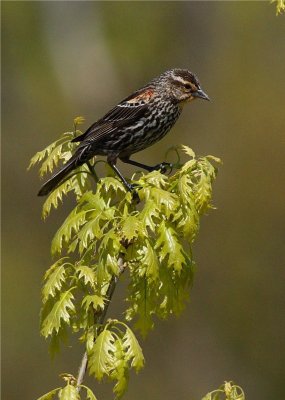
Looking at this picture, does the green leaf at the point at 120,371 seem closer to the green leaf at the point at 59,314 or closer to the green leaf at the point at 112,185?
the green leaf at the point at 59,314

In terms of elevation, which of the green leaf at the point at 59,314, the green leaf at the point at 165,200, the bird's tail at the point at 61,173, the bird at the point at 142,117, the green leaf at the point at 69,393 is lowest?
the green leaf at the point at 69,393

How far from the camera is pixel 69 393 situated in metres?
3.39

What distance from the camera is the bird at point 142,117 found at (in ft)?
17.7

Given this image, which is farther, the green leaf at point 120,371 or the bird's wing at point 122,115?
the bird's wing at point 122,115

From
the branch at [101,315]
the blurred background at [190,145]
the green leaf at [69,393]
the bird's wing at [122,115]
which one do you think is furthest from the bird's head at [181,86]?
the blurred background at [190,145]

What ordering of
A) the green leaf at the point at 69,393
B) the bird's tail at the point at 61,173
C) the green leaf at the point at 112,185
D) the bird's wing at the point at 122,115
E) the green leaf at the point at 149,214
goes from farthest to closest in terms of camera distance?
the bird's wing at the point at 122,115
the bird's tail at the point at 61,173
the green leaf at the point at 112,185
the green leaf at the point at 149,214
the green leaf at the point at 69,393

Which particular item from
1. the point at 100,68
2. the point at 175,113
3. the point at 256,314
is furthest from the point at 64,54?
the point at 175,113

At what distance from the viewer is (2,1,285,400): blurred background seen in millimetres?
12648

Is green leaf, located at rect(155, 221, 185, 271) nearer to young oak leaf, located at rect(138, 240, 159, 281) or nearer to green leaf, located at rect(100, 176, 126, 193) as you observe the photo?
young oak leaf, located at rect(138, 240, 159, 281)

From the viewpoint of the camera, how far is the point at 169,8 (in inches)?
753

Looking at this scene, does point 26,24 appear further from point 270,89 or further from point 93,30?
point 270,89

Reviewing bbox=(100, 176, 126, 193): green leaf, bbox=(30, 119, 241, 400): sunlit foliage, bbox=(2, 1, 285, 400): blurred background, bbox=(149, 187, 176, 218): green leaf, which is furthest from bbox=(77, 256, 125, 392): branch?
bbox=(2, 1, 285, 400): blurred background

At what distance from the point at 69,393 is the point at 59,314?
318 millimetres

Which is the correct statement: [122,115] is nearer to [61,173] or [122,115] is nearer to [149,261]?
[61,173]
